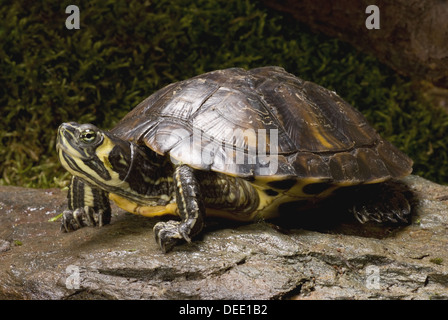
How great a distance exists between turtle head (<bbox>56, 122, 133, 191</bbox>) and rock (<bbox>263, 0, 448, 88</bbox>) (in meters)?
2.80

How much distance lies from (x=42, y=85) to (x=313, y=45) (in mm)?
2655

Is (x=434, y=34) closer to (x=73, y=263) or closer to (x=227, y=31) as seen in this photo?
(x=227, y=31)

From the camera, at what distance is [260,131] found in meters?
2.67

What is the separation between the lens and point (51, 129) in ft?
15.0

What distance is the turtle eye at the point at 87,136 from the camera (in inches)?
94.7

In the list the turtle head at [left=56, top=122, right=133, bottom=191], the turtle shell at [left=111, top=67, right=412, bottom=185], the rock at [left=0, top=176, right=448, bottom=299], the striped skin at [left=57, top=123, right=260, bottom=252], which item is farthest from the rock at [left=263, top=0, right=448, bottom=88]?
the turtle head at [left=56, top=122, right=133, bottom=191]

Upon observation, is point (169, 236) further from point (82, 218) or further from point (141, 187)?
point (82, 218)

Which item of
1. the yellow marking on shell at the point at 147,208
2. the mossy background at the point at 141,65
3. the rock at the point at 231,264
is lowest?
the rock at the point at 231,264

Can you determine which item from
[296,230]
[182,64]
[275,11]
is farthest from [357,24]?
[296,230]

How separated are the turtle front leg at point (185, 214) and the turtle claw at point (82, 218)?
60 centimetres

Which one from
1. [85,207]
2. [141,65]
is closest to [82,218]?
[85,207]

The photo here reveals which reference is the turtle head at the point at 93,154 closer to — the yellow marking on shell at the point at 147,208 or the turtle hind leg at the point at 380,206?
the yellow marking on shell at the point at 147,208

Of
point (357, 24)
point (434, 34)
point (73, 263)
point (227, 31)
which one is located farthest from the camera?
point (227, 31)

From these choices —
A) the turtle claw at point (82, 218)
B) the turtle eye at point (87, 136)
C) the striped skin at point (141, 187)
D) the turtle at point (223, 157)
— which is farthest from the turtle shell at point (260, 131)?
the turtle claw at point (82, 218)
